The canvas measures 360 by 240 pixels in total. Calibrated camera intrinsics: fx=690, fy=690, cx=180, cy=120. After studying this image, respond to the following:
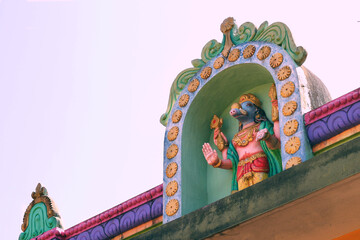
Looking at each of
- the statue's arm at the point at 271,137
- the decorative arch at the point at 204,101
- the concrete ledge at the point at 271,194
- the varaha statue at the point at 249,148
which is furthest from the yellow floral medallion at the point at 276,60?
the concrete ledge at the point at 271,194

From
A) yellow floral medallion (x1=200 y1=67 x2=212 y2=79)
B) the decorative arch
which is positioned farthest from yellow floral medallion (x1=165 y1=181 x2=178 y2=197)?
yellow floral medallion (x1=200 y1=67 x2=212 y2=79)

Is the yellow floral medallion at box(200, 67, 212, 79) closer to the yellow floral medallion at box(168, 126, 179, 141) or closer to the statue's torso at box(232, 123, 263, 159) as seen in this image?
the yellow floral medallion at box(168, 126, 179, 141)

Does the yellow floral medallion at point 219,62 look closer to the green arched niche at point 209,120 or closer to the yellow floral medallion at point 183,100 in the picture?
the green arched niche at point 209,120

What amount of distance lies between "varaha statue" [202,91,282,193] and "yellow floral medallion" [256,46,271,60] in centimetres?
60

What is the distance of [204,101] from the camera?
9391 millimetres

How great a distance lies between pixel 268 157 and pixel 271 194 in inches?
131

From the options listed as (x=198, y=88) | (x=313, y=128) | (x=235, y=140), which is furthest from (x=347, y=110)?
(x=198, y=88)

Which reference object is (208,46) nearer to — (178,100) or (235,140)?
(178,100)

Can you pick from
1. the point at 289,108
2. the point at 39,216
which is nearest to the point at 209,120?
the point at 289,108

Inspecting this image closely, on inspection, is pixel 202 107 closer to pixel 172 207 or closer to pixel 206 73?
pixel 206 73

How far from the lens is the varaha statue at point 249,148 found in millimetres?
8289

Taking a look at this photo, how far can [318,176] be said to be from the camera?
481cm

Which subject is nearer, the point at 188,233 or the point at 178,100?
the point at 188,233

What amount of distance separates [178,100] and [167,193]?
1363 mm
